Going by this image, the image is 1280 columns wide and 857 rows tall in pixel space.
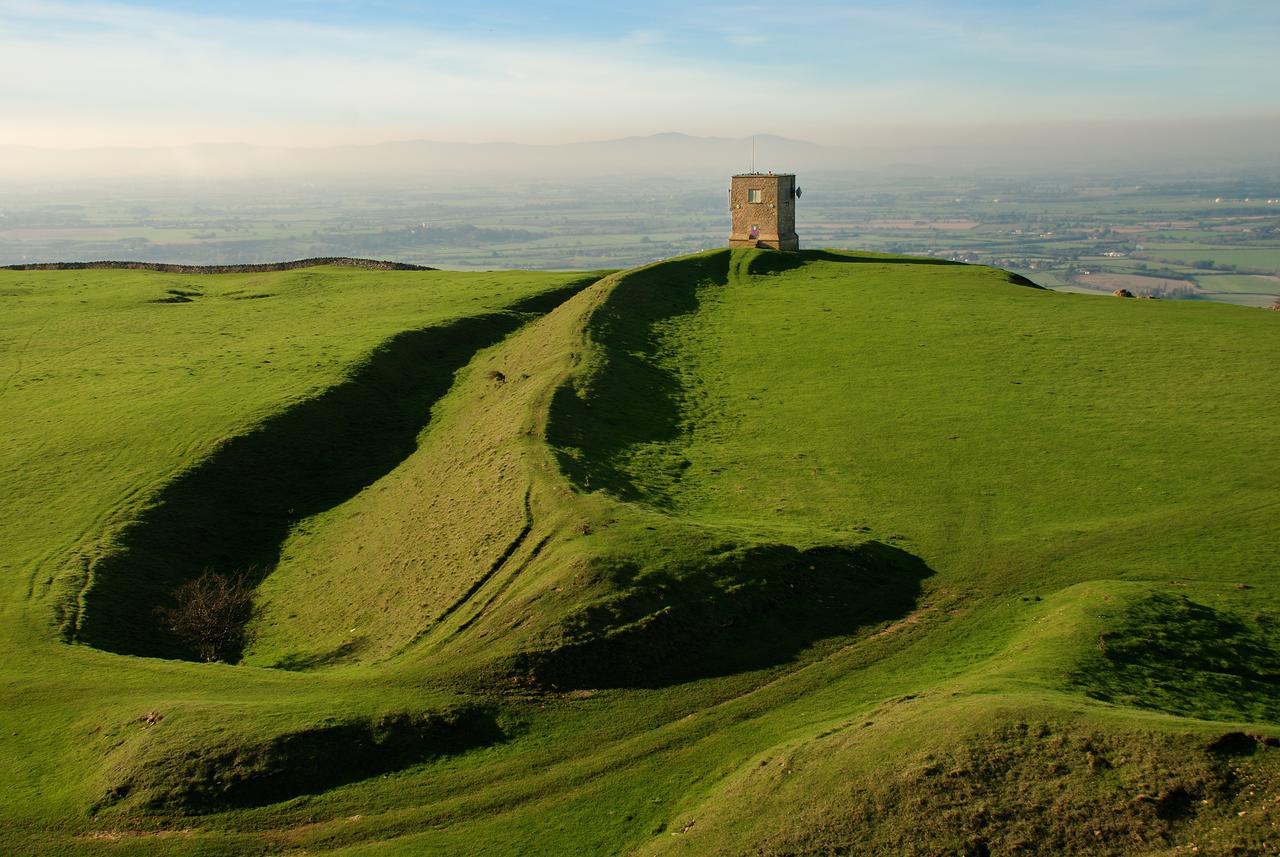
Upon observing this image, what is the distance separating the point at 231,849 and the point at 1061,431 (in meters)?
29.6

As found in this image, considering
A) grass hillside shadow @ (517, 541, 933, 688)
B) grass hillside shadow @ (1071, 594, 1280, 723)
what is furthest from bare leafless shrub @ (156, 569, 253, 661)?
grass hillside shadow @ (1071, 594, 1280, 723)

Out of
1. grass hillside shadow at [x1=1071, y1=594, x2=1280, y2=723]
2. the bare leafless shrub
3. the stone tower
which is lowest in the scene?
the bare leafless shrub

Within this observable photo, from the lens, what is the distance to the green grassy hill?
15.5 metres

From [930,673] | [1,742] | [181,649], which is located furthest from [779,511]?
[1,742]

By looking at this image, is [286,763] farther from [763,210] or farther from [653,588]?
[763,210]

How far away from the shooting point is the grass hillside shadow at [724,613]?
20.1m

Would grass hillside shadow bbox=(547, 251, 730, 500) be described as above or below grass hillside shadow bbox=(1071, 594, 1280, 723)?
above

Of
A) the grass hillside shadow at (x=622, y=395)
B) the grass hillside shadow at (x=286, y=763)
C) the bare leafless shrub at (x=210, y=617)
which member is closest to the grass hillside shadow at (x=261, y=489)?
the bare leafless shrub at (x=210, y=617)

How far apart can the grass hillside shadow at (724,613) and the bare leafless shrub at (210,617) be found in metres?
9.99

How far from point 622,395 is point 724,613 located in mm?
17733

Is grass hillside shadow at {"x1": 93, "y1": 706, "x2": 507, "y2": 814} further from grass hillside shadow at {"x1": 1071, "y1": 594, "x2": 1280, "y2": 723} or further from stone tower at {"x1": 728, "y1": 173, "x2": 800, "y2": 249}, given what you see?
stone tower at {"x1": 728, "y1": 173, "x2": 800, "y2": 249}

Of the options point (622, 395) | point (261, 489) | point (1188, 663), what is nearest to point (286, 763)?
point (1188, 663)

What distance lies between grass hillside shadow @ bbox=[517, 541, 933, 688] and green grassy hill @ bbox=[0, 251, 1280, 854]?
9 centimetres

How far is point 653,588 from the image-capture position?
21.8 meters
